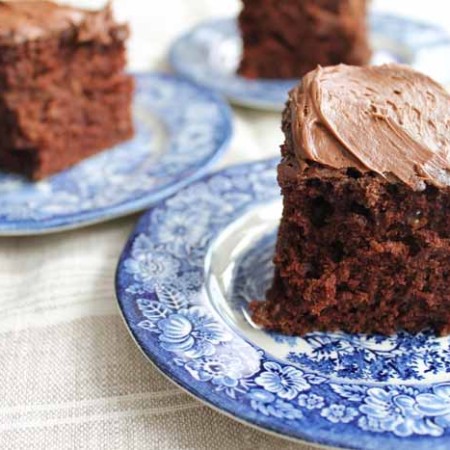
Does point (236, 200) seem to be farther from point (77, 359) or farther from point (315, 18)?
A: point (315, 18)

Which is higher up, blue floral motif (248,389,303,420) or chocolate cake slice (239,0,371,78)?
chocolate cake slice (239,0,371,78)

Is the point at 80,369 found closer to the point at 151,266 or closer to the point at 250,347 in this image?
the point at 151,266

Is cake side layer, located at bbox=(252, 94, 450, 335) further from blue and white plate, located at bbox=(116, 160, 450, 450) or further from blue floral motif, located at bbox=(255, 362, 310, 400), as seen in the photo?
blue floral motif, located at bbox=(255, 362, 310, 400)

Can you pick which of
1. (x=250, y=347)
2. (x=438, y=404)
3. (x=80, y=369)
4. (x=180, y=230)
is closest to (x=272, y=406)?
(x=250, y=347)

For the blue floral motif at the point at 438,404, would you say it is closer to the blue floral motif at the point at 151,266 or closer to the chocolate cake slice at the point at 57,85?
the blue floral motif at the point at 151,266

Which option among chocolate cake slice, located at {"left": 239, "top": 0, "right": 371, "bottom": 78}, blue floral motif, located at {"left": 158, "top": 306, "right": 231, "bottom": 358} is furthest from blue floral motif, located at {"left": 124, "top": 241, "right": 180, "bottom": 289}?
chocolate cake slice, located at {"left": 239, "top": 0, "right": 371, "bottom": 78}

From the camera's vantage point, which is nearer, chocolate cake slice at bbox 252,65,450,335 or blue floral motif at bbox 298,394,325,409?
blue floral motif at bbox 298,394,325,409

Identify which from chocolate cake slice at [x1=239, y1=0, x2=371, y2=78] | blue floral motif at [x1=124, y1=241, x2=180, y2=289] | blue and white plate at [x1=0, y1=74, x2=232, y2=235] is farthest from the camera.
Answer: chocolate cake slice at [x1=239, y1=0, x2=371, y2=78]
